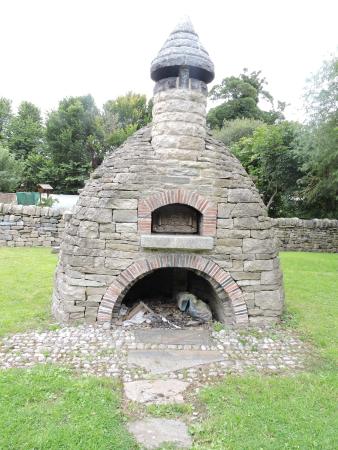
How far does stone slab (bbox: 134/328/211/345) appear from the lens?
16.8 ft

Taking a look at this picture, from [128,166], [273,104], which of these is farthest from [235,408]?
[273,104]

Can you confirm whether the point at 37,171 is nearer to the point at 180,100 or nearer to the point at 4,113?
the point at 4,113

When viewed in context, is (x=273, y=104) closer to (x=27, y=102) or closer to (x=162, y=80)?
(x=27, y=102)

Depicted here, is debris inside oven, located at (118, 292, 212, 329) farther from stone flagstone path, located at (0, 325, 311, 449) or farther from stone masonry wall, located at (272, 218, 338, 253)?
stone masonry wall, located at (272, 218, 338, 253)

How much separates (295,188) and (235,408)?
51.9 feet

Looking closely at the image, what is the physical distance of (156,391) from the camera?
3828mm

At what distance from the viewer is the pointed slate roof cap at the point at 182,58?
5.38 meters

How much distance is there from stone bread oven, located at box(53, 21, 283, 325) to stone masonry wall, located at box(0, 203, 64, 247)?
815 centimetres

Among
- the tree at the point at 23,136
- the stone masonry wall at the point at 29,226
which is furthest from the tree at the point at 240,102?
the stone masonry wall at the point at 29,226

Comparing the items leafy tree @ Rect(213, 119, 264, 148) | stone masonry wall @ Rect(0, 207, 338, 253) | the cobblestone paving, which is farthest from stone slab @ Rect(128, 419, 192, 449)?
leafy tree @ Rect(213, 119, 264, 148)

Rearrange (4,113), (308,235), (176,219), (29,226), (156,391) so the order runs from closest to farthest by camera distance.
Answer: (156,391)
(176,219)
(29,226)
(308,235)
(4,113)

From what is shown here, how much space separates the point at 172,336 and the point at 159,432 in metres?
2.18

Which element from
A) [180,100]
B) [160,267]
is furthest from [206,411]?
[180,100]

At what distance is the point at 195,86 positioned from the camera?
5547mm
